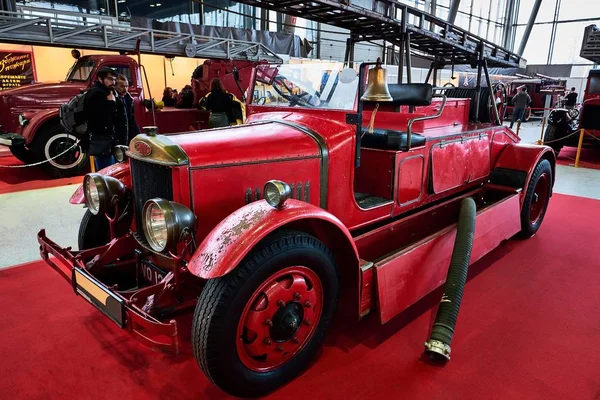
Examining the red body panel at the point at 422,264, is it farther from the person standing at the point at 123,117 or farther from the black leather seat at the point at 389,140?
the person standing at the point at 123,117

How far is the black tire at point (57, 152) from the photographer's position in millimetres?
6859

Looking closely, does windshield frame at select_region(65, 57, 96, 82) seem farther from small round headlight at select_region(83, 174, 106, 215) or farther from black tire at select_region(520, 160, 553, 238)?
black tire at select_region(520, 160, 553, 238)

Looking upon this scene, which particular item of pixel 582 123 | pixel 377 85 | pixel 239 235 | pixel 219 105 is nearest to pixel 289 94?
pixel 377 85

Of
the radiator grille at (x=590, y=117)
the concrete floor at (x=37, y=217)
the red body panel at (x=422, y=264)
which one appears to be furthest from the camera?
the radiator grille at (x=590, y=117)

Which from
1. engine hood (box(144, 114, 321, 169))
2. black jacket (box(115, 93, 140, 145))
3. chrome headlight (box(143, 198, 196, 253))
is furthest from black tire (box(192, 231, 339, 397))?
black jacket (box(115, 93, 140, 145))

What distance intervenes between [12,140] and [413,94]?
6.18 m

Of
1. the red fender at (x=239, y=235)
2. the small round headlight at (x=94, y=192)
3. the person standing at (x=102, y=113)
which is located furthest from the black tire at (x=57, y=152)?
the red fender at (x=239, y=235)

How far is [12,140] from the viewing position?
21.4 ft

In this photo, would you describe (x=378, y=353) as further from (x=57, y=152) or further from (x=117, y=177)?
(x=57, y=152)

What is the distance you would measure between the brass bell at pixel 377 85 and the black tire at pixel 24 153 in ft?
20.8

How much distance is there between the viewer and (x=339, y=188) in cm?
263

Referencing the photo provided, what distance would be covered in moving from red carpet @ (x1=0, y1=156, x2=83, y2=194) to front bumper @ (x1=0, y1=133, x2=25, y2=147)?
56 centimetres

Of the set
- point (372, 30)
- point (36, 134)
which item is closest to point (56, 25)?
point (36, 134)

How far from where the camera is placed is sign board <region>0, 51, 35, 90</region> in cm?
959
